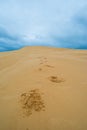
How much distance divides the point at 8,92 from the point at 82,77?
1.87 metres

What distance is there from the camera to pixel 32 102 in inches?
125

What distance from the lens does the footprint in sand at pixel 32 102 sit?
3040mm

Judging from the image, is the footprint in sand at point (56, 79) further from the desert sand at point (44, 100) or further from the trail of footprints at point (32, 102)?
the trail of footprints at point (32, 102)

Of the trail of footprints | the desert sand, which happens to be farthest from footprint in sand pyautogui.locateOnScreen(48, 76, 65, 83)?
the trail of footprints

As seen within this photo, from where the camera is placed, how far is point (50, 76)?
4.12 meters

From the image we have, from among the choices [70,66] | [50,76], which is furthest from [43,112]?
[70,66]

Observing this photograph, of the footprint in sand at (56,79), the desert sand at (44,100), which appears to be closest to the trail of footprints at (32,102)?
the desert sand at (44,100)

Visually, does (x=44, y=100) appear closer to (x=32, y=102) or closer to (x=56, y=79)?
(x=32, y=102)

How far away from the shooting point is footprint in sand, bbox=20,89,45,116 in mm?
3040

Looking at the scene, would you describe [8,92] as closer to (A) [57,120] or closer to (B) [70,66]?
(A) [57,120]

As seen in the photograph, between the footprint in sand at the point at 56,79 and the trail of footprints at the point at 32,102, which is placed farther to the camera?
the footprint in sand at the point at 56,79

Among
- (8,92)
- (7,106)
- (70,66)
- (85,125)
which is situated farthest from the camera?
(70,66)

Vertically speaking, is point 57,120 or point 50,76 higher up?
point 50,76

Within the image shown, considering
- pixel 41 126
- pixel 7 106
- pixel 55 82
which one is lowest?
pixel 41 126
